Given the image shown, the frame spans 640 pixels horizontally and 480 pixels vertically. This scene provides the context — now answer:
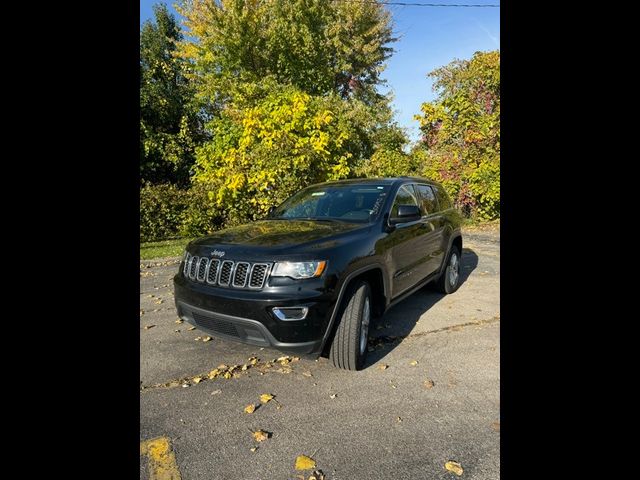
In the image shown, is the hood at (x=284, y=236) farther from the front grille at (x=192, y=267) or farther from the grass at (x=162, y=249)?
the grass at (x=162, y=249)

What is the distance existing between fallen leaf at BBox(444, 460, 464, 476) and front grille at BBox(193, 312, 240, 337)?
5.15 ft

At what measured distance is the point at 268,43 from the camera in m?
16.8

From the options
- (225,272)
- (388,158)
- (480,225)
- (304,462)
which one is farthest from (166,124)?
(304,462)

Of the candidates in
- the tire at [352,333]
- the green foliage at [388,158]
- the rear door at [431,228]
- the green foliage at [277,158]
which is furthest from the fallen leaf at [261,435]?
the green foliage at [388,158]

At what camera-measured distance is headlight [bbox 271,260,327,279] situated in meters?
2.63

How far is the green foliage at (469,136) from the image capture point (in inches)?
487

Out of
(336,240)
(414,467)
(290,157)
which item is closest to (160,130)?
(290,157)

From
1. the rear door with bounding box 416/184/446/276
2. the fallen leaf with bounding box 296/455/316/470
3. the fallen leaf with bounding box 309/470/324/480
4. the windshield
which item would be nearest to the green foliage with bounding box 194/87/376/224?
the rear door with bounding box 416/184/446/276

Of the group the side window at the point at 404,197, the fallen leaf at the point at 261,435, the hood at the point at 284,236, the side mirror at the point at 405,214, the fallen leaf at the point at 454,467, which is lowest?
the fallen leaf at the point at 454,467

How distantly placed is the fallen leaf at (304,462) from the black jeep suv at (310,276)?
27.3 inches

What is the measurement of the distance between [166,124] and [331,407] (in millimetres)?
16953

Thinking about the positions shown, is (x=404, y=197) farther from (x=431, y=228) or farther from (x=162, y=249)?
(x=162, y=249)
